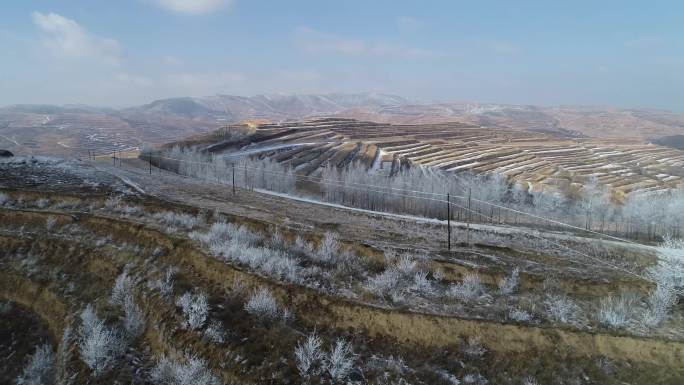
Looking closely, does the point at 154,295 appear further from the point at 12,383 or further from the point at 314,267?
the point at 314,267

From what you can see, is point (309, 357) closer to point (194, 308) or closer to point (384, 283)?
point (194, 308)

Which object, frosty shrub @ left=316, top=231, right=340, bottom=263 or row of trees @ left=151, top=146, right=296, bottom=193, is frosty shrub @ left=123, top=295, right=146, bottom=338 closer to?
frosty shrub @ left=316, top=231, right=340, bottom=263

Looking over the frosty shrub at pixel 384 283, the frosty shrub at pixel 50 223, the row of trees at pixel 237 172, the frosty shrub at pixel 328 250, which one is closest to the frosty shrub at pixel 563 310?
the frosty shrub at pixel 384 283

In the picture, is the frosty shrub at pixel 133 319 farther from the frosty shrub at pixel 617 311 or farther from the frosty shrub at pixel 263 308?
the frosty shrub at pixel 617 311

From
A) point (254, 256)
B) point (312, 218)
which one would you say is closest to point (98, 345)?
point (254, 256)

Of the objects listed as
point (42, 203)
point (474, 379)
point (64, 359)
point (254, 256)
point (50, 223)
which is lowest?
point (64, 359)

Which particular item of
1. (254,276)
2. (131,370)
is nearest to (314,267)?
(254,276)
